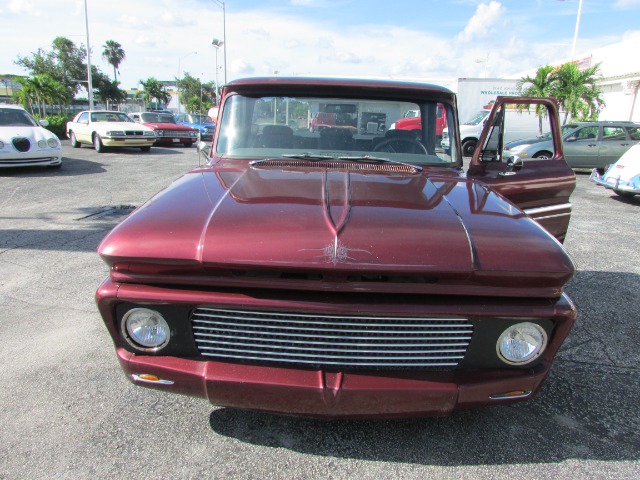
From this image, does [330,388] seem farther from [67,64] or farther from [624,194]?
[67,64]

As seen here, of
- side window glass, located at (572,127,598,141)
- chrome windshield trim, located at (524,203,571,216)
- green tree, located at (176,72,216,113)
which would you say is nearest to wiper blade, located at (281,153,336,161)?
chrome windshield trim, located at (524,203,571,216)

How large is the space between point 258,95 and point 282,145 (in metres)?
0.39

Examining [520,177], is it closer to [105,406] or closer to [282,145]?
[282,145]

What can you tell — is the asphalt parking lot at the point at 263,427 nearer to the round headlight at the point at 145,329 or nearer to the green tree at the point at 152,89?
the round headlight at the point at 145,329

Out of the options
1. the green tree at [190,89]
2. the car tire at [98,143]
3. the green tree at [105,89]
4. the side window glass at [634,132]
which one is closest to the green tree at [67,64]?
the green tree at [105,89]

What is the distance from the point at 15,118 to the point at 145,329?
11428 millimetres

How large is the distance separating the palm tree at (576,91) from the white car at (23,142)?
58.1 feet

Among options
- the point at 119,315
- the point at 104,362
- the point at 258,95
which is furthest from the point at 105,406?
the point at 258,95

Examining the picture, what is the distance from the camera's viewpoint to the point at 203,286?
1858 millimetres

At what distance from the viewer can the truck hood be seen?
175 centimetres

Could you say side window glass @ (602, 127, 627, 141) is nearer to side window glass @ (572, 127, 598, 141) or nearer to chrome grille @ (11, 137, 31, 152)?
side window glass @ (572, 127, 598, 141)

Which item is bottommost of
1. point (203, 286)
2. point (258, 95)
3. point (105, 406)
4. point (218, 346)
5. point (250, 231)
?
point (105, 406)

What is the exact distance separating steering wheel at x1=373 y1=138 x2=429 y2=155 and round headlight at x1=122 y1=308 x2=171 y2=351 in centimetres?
193

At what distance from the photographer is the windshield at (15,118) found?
35.0ft
